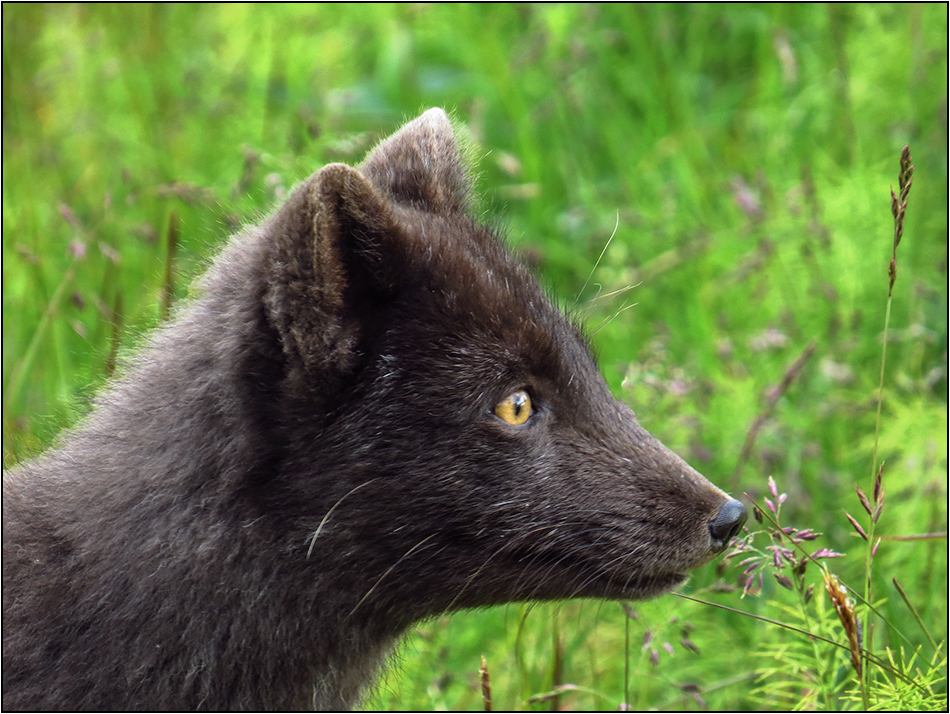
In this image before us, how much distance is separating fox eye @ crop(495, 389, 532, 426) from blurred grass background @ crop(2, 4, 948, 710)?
823 millimetres

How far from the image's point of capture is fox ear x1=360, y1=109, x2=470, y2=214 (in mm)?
3312

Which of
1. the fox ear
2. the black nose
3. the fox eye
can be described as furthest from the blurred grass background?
the fox eye

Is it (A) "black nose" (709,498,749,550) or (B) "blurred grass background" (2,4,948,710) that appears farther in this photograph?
(B) "blurred grass background" (2,4,948,710)

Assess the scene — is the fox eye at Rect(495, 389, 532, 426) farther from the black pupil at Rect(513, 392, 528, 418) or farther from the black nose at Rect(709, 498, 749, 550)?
the black nose at Rect(709, 498, 749, 550)

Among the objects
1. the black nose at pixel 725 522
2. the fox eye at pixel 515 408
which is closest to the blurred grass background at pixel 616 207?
the black nose at pixel 725 522

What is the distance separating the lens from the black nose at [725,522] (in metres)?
2.89

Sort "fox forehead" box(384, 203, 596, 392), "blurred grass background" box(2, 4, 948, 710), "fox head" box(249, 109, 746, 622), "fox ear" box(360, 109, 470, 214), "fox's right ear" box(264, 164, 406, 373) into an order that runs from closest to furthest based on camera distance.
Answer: "fox's right ear" box(264, 164, 406, 373)
"fox head" box(249, 109, 746, 622)
"fox forehead" box(384, 203, 596, 392)
"fox ear" box(360, 109, 470, 214)
"blurred grass background" box(2, 4, 948, 710)

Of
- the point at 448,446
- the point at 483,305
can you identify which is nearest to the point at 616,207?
the point at 483,305

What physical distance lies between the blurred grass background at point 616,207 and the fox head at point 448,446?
58cm

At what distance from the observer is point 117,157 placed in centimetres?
641

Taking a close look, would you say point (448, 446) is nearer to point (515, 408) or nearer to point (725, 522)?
point (515, 408)

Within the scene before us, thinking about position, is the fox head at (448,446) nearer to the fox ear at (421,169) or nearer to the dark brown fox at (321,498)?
the dark brown fox at (321,498)

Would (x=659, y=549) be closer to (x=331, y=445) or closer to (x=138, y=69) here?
(x=331, y=445)

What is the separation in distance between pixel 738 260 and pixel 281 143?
2438 mm
